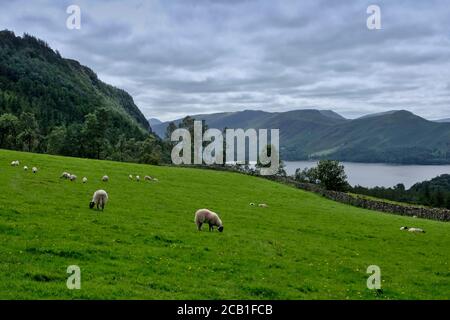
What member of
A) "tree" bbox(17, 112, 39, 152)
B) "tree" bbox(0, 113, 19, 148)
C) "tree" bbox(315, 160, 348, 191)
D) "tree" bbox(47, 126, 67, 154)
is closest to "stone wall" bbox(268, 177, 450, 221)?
"tree" bbox(315, 160, 348, 191)

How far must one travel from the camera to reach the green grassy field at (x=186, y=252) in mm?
15820

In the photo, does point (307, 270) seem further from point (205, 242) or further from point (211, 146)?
point (211, 146)

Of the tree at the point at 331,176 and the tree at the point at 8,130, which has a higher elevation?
the tree at the point at 8,130

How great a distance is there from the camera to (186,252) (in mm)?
21328

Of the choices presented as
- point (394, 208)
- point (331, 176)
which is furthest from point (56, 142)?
point (394, 208)

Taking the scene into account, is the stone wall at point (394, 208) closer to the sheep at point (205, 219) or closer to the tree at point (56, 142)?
the sheep at point (205, 219)

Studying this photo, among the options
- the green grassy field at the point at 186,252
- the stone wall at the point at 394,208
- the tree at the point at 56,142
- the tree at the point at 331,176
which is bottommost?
the stone wall at the point at 394,208

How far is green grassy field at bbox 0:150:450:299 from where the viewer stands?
15.8 m

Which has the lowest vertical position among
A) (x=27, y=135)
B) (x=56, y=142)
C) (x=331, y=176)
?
(x=331, y=176)

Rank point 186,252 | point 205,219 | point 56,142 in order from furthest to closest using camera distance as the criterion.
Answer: point 56,142 → point 205,219 → point 186,252

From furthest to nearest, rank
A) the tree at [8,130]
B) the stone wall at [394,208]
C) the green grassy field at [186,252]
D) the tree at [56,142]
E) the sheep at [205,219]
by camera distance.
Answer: the tree at [56,142] → the tree at [8,130] → the stone wall at [394,208] → the sheep at [205,219] → the green grassy field at [186,252]

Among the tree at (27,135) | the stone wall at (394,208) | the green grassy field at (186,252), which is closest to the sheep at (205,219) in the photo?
the green grassy field at (186,252)

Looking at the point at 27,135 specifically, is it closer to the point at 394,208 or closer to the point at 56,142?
the point at 56,142

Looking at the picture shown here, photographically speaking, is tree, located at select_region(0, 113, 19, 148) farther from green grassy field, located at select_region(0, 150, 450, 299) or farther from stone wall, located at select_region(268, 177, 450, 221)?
stone wall, located at select_region(268, 177, 450, 221)
